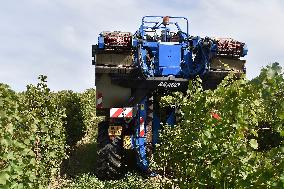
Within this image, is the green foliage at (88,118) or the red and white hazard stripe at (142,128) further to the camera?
the green foliage at (88,118)

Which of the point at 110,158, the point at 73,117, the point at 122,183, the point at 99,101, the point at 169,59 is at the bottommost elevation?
the point at 122,183

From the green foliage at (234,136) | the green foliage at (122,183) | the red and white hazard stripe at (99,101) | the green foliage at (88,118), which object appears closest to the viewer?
the green foliage at (234,136)

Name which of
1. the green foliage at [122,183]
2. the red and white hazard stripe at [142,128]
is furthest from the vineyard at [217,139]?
the red and white hazard stripe at [142,128]

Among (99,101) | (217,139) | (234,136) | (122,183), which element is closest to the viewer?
(234,136)

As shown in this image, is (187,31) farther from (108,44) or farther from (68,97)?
(68,97)

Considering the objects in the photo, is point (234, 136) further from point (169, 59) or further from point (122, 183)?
point (169, 59)

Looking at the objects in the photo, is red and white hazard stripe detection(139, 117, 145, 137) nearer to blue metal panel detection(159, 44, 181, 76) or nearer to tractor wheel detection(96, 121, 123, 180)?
tractor wheel detection(96, 121, 123, 180)

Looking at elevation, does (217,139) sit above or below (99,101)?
below

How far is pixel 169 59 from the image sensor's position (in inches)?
393

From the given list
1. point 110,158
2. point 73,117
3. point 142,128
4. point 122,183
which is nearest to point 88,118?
point 73,117

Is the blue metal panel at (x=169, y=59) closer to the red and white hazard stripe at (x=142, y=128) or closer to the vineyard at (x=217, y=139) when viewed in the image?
the red and white hazard stripe at (x=142, y=128)

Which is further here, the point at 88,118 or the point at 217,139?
the point at 88,118

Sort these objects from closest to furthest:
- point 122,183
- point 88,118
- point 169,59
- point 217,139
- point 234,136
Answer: point 234,136 < point 217,139 < point 122,183 < point 169,59 < point 88,118

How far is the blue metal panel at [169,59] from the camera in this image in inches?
391
